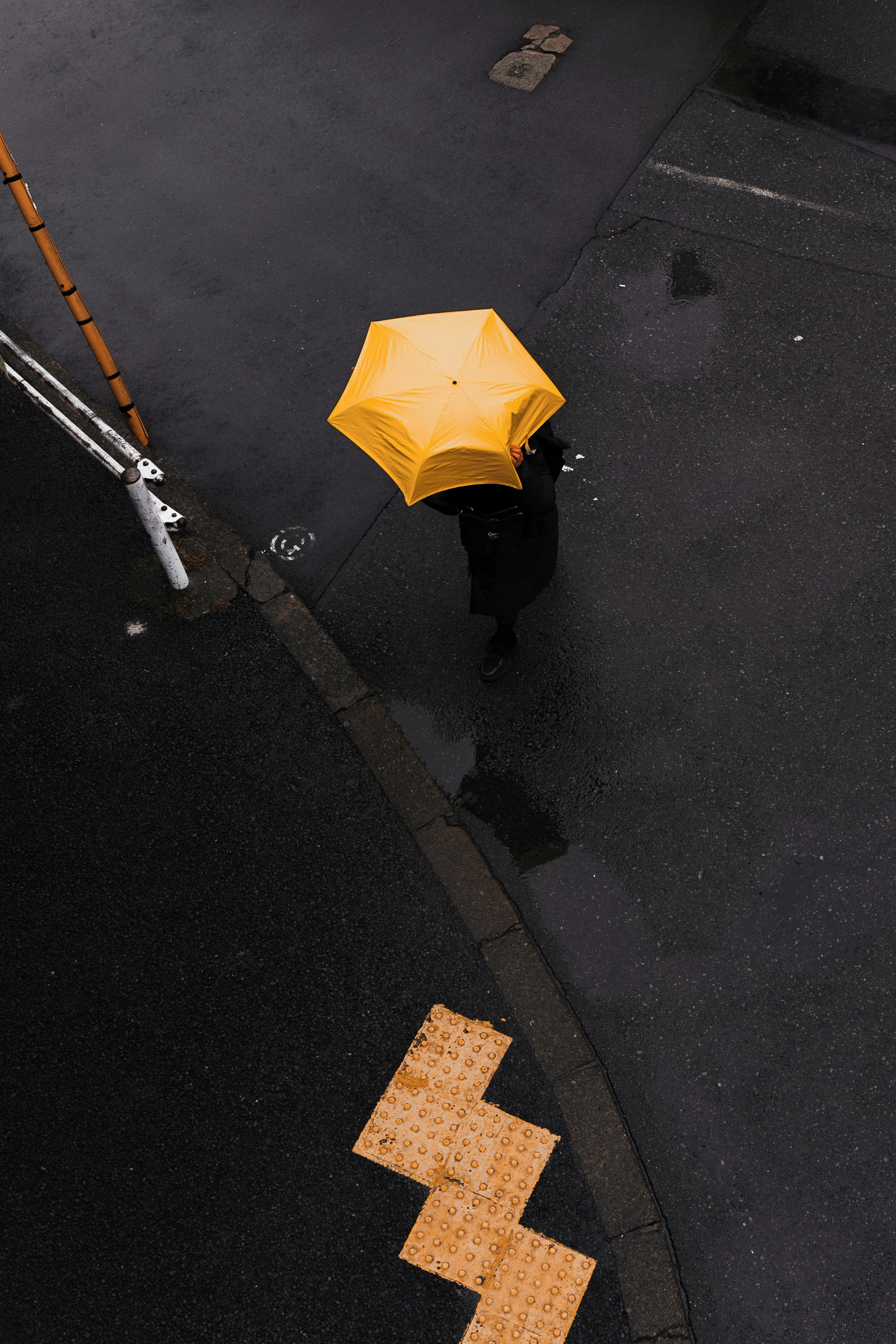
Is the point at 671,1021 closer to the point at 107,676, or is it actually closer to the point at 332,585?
the point at 332,585

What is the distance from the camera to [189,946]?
458 centimetres

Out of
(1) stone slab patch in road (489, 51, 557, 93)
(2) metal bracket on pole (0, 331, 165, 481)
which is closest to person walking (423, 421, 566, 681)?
(2) metal bracket on pole (0, 331, 165, 481)

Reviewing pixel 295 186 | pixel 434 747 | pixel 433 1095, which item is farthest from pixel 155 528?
pixel 295 186

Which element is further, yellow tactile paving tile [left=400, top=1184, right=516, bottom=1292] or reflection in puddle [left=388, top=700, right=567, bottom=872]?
reflection in puddle [left=388, top=700, right=567, bottom=872]

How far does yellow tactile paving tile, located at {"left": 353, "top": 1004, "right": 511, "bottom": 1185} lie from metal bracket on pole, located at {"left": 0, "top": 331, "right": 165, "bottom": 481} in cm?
319

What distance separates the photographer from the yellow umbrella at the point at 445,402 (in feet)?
12.3

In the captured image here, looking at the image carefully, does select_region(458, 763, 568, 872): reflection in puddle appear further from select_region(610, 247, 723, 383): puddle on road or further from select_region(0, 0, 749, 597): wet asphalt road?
select_region(610, 247, 723, 383): puddle on road

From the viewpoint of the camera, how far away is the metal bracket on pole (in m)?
5.49

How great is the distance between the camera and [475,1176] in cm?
405

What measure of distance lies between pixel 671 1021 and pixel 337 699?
234 centimetres

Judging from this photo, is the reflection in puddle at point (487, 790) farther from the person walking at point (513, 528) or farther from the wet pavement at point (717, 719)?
the person walking at point (513, 528)

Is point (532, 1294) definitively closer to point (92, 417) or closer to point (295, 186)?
point (92, 417)

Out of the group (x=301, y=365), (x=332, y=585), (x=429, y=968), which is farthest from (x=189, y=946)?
(x=301, y=365)

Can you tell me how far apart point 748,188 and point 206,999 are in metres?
6.80
